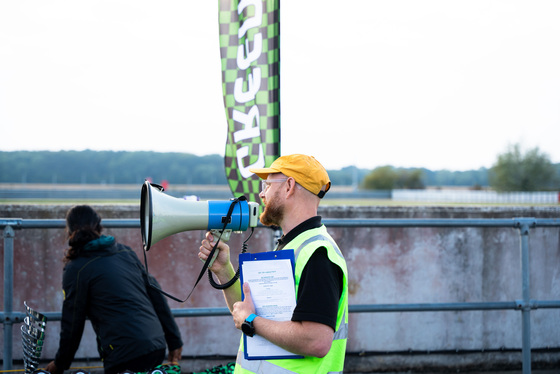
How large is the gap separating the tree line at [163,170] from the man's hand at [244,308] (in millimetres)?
72096

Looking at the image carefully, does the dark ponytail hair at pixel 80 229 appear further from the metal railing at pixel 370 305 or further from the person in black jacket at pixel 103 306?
the metal railing at pixel 370 305

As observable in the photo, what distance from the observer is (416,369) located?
5457 mm

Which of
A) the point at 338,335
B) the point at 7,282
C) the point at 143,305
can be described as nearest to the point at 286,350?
the point at 338,335

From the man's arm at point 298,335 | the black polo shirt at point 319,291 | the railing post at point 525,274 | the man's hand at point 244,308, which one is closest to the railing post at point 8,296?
the man's hand at point 244,308

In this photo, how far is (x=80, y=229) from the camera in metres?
3.28

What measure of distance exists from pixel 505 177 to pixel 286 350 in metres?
86.8

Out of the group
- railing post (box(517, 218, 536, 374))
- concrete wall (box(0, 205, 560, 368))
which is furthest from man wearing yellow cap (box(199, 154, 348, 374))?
concrete wall (box(0, 205, 560, 368))

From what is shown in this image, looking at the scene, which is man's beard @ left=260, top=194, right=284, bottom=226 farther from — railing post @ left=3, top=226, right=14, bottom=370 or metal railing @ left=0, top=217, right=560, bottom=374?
railing post @ left=3, top=226, right=14, bottom=370

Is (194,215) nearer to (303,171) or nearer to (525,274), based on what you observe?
(303,171)

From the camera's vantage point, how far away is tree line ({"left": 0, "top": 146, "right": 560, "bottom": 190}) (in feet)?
260

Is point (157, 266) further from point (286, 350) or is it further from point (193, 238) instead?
point (286, 350)

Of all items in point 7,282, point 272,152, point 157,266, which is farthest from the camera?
point 157,266

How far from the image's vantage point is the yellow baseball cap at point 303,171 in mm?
2184

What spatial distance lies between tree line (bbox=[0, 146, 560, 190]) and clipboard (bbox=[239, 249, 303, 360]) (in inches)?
2838
